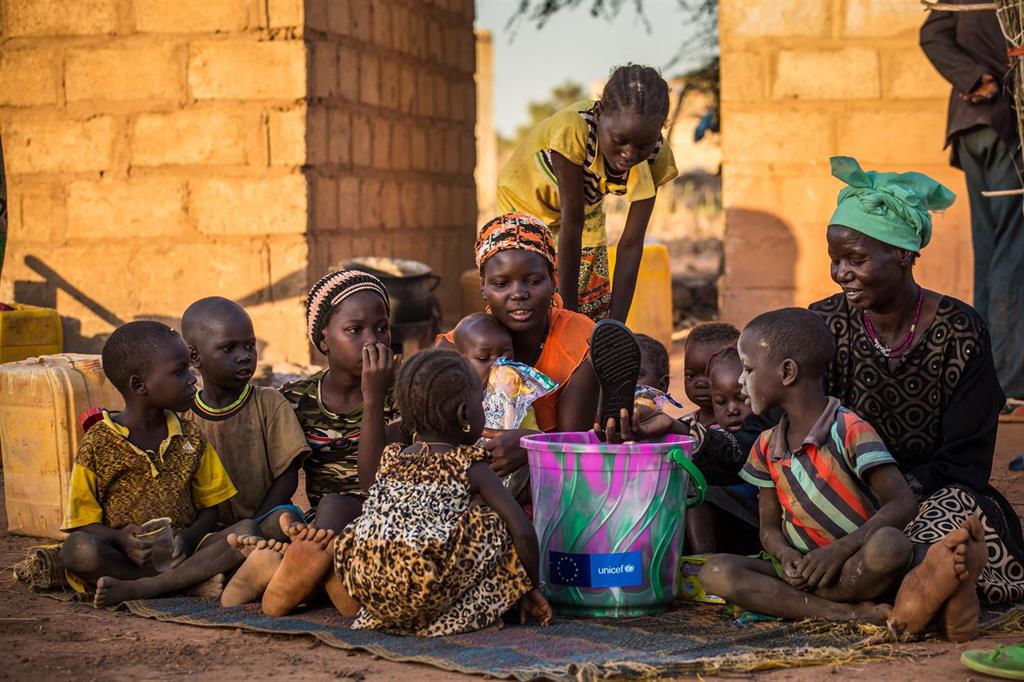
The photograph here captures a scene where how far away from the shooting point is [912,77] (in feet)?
29.2

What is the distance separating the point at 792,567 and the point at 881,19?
616 centimetres

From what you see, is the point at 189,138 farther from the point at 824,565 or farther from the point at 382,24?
the point at 824,565

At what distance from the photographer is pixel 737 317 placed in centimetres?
927

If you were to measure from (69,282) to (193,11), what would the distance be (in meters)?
1.84

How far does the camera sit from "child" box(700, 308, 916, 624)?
11.6 feet

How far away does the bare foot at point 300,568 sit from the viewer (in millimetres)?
3764

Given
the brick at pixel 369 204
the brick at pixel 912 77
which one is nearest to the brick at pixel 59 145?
the brick at pixel 369 204

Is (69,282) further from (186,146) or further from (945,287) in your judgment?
(945,287)

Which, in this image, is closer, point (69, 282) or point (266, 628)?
point (266, 628)

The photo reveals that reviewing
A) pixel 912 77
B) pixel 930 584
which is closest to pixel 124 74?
pixel 912 77

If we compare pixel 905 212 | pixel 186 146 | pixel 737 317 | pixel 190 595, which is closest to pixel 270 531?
pixel 190 595

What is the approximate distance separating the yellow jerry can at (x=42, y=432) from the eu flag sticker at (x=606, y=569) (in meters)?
2.18

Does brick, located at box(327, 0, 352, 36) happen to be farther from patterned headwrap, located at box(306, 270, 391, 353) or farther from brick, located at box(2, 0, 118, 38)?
patterned headwrap, located at box(306, 270, 391, 353)

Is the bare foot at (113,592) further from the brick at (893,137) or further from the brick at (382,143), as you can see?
the brick at (893,137)
